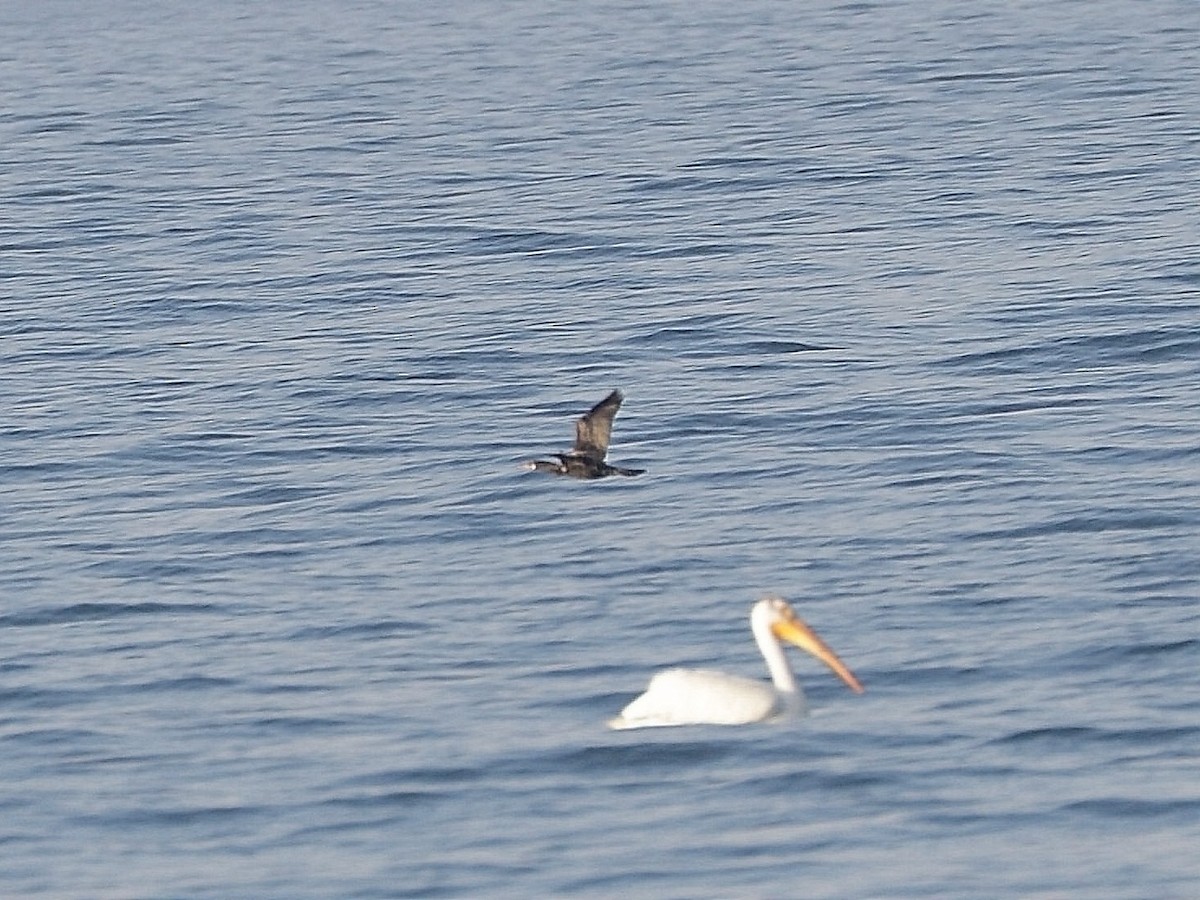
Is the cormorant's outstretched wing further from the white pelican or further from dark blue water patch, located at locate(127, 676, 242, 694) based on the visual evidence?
dark blue water patch, located at locate(127, 676, 242, 694)

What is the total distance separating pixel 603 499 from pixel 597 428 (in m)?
0.88

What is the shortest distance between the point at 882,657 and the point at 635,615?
5.65 feet

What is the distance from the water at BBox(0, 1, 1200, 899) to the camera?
12430 millimetres

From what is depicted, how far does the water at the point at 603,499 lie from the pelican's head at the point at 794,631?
25cm

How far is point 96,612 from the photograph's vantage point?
16312mm

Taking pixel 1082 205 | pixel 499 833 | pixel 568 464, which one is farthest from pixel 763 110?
pixel 499 833

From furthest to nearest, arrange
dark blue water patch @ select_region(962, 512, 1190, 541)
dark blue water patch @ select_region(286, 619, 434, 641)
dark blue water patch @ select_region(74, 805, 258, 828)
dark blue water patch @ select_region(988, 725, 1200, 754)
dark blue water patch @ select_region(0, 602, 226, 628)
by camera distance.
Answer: dark blue water patch @ select_region(962, 512, 1190, 541) → dark blue water patch @ select_region(0, 602, 226, 628) → dark blue water patch @ select_region(286, 619, 434, 641) → dark blue water patch @ select_region(988, 725, 1200, 754) → dark blue water patch @ select_region(74, 805, 258, 828)

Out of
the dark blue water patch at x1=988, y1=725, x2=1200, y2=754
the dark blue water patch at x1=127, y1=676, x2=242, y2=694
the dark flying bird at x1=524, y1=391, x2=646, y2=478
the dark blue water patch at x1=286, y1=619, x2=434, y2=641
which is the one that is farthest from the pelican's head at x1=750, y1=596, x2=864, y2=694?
the dark flying bird at x1=524, y1=391, x2=646, y2=478

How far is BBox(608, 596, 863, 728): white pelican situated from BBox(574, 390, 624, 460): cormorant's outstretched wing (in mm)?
3537

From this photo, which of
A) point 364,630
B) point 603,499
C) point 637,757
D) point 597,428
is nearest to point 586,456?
point 597,428

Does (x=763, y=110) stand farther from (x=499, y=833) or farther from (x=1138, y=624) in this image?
(x=499, y=833)

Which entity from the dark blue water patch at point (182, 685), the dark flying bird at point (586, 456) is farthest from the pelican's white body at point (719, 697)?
the dark flying bird at point (586, 456)

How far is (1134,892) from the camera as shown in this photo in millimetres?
11273

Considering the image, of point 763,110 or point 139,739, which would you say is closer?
point 139,739
